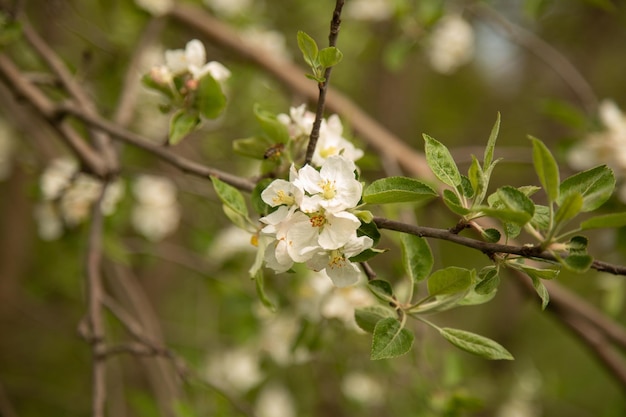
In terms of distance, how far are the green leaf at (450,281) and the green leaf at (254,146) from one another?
335mm

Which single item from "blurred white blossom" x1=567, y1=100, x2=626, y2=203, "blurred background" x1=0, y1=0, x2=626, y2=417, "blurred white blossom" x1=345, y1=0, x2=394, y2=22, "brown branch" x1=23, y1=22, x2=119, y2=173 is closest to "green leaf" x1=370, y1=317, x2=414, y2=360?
"blurred background" x1=0, y1=0, x2=626, y2=417

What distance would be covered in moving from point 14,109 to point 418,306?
1716mm

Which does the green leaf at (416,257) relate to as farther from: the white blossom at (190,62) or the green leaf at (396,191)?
the white blossom at (190,62)

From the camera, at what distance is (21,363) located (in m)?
3.45

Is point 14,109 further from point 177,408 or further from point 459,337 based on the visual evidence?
point 459,337

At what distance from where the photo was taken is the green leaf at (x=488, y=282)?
0.71 meters

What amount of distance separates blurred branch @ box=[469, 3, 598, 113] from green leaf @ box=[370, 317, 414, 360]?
1.49m

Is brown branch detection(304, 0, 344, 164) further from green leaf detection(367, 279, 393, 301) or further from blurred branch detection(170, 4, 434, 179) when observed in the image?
blurred branch detection(170, 4, 434, 179)

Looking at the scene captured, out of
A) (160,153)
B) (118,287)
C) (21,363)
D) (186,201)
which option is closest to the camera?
(160,153)

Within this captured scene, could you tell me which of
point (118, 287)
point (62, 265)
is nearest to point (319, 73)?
point (118, 287)

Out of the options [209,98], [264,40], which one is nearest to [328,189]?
[209,98]

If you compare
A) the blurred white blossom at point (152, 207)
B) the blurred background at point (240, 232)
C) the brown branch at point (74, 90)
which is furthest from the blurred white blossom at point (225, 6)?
the brown branch at point (74, 90)

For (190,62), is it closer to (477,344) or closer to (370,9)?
(477,344)

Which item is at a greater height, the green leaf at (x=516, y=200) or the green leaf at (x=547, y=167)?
the green leaf at (x=547, y=167)
